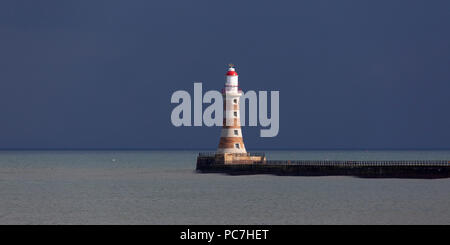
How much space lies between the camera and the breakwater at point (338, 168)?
89562 millimetres

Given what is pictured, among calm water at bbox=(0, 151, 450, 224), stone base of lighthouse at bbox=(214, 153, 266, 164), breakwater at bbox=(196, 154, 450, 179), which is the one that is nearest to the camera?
calm water at bbox=(0, 151, 450, 224)

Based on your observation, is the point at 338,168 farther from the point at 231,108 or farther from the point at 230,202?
the point at 230,202

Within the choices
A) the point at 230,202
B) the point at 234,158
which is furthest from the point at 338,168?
the point at 230,202

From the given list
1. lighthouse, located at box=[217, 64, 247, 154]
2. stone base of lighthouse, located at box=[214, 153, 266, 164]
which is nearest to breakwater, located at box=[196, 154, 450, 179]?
stone base of lighthouse, located at box=[214, 153, 266, 164]

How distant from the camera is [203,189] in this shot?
3317 inches

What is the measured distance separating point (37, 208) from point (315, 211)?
71.2 ft

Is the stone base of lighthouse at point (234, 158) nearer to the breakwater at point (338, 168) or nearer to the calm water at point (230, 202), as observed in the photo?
the breakwater at point (338, 168)

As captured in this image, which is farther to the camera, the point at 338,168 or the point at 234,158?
the point at 234,158

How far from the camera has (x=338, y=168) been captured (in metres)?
96.2

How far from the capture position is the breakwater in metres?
89.6

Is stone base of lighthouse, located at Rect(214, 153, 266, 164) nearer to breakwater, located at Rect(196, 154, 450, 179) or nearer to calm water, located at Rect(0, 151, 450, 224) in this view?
breakwater, located at Rect(196, 154, 450, 179)

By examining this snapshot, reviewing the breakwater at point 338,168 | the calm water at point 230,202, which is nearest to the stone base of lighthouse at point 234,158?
the breakwater at point 338,168

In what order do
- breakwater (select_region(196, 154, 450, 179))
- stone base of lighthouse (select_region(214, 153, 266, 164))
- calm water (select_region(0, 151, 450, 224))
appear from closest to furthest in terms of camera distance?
calm water (select_region(0, 151, 450, 224)) → breakwater (select_region(196, 154, 450, 179)) → stone base of lighthouse (select_region(214, 153, 266, 164))
